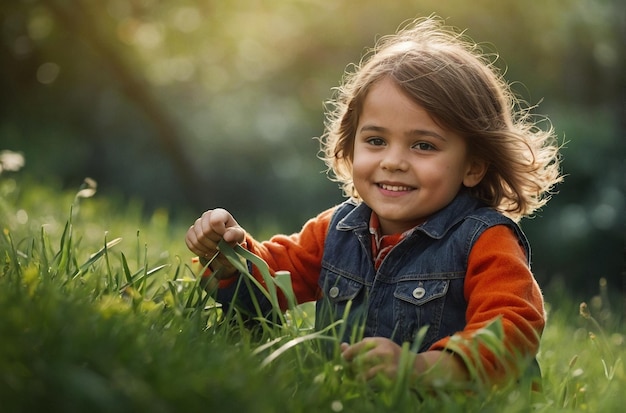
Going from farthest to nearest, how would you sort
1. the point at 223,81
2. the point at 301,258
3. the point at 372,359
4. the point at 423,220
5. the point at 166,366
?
1. the point at 223,81
2. the point at 301,258
3. the point at 423,220
4. the point at 372,359
5. the point at 166,366

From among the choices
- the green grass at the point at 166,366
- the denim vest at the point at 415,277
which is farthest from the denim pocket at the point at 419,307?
the green grass at the point at 166,366

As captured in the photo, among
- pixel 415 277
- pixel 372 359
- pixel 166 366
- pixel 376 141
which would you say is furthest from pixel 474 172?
pixel 166 366

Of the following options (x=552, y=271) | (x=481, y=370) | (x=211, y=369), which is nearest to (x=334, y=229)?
(x=481, y=370)

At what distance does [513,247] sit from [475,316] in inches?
10.7

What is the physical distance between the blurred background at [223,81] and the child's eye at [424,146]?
12.7 feet

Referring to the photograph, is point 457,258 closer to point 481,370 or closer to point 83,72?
point 481,370

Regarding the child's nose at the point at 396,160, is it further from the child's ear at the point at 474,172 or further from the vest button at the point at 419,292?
the vest button at the point at 419,292

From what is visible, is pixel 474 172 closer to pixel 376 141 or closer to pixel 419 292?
pixel 376 141

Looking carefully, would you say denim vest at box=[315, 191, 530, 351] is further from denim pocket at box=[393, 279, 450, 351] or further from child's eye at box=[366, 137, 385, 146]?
child's eye at box=[366, 137, 385, 146]

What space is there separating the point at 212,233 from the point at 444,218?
25.8 inches

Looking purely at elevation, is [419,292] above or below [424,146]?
below

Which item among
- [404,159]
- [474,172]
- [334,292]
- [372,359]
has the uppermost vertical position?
[404,159]

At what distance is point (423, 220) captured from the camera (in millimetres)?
2473

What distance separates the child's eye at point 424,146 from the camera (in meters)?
2.41
